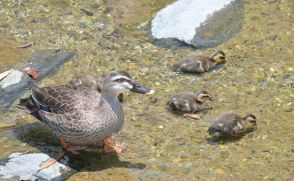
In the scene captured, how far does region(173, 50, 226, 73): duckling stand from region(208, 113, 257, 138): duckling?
113cm

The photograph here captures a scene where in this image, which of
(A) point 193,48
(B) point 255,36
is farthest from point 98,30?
(B) point 255,36

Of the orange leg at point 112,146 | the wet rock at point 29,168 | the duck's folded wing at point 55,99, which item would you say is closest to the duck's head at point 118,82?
the duck's folded wing at point 55,99

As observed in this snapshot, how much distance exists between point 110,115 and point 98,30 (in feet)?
9.09

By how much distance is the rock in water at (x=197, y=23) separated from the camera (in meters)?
8.36

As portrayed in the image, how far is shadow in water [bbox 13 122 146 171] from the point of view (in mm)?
6293

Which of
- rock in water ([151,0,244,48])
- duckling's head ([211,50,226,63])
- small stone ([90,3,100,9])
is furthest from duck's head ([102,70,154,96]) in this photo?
small stone ([90,3,100,9])

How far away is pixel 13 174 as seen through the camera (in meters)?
6.05

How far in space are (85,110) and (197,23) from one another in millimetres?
2729

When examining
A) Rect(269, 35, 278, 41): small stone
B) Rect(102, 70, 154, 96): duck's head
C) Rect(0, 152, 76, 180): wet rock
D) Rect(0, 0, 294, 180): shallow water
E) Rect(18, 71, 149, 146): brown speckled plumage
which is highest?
Rect(102, 70, 154, 96): duck's head

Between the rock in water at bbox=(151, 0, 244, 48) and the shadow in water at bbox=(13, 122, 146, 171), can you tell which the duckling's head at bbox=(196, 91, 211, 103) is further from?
the rock in water at bbox=(151, 0, 244, 48)

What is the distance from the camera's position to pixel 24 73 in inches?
308

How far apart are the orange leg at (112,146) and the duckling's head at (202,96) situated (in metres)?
0.94

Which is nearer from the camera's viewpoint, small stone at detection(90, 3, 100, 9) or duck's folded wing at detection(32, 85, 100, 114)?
duck's folded wing at detection(32, 85, 100, 114)

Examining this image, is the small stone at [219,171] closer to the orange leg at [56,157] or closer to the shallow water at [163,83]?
the shallow water at [163,83]
